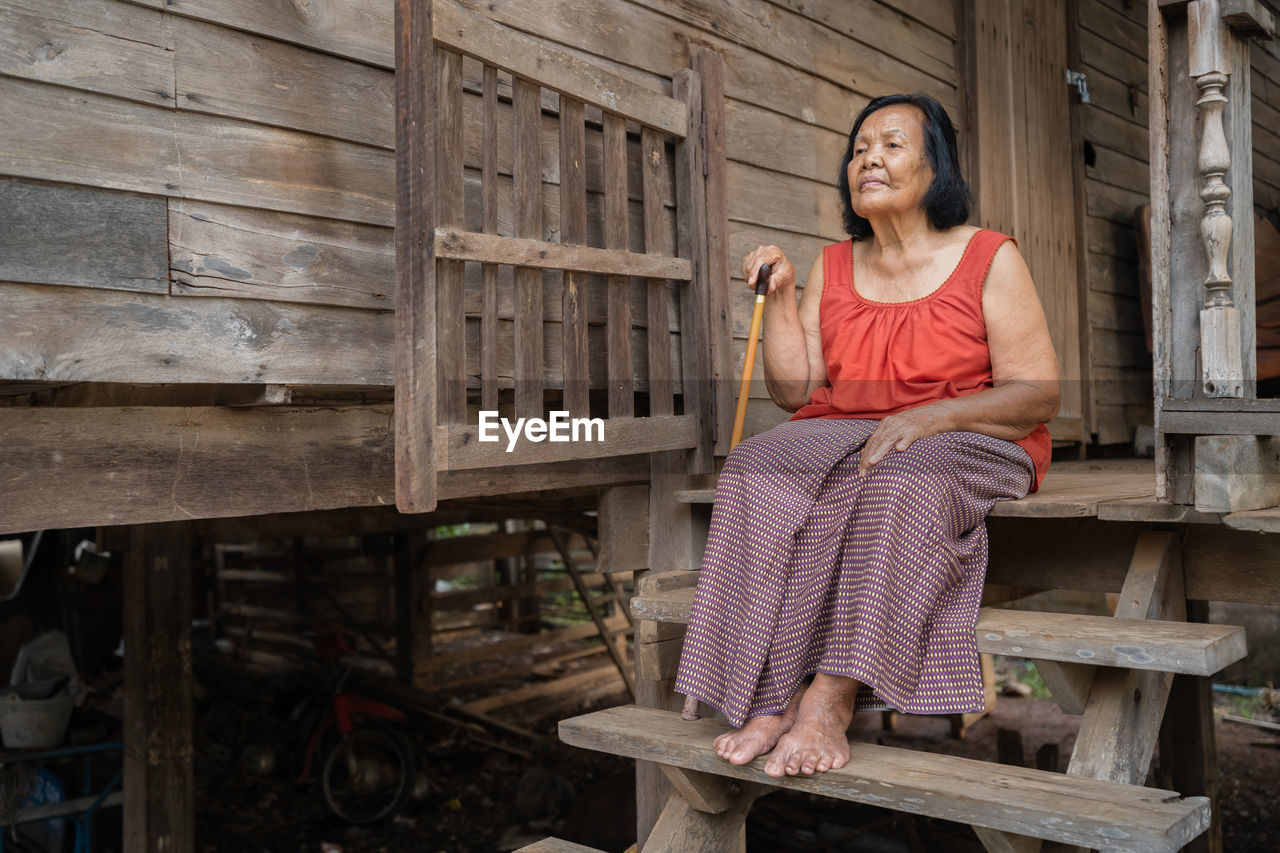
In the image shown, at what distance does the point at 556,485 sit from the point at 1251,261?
1718 mm

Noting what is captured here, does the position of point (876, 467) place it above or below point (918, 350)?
below

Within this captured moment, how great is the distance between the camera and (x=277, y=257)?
225cm

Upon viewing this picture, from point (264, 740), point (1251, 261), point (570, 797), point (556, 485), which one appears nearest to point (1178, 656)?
point (1251, 261)

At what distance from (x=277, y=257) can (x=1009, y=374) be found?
1622mm

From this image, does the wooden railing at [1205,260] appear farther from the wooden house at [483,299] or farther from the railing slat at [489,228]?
→ the railing slat at [489,228]

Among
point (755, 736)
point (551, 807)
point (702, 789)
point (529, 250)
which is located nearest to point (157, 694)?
point (551, 807)

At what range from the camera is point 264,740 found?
653cm

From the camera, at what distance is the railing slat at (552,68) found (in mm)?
2162

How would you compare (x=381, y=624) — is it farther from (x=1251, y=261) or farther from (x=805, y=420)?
(x=1251, y=261)

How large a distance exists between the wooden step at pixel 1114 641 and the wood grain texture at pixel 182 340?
4.72ft

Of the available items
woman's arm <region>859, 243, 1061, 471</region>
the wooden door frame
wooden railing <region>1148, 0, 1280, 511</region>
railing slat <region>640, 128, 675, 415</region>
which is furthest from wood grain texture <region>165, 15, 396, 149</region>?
the wooden door frame

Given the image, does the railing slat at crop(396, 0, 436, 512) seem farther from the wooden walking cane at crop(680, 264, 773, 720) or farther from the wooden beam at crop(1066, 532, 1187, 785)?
the wooden beam at crop(1066, 532, 1187, 785)

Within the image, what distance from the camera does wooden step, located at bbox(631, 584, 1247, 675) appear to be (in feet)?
5.65

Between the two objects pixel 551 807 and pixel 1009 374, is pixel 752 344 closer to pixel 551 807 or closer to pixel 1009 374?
pixel 1009 374
